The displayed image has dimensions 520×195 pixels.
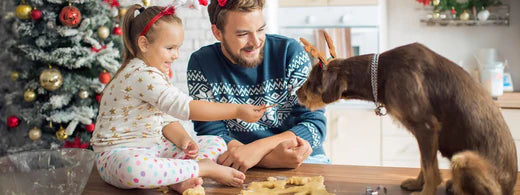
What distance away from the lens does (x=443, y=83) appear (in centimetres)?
94

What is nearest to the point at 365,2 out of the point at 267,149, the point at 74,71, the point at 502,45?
the point at 502,45

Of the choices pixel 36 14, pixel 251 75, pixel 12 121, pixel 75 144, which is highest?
pixel 36 14

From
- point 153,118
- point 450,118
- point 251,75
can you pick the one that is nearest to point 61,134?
point 251,75

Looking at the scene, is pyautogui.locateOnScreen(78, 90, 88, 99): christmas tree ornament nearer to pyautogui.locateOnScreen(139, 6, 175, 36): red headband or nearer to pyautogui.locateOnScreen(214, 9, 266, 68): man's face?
pyautogui.locateOnScreen(214, 9, 266, 68): man's face

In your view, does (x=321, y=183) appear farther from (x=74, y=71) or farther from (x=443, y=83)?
(x=74, y=71)

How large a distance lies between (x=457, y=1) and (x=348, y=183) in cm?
268

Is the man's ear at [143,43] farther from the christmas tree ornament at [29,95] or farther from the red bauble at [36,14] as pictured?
the christmas tree ornament at [29,95]

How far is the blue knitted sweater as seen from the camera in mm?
1709

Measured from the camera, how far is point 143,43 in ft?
4.67

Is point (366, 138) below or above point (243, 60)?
below

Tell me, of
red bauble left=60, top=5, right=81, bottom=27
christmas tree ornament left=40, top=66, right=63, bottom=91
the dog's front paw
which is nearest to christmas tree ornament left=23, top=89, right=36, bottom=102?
christmas tree ornament left=40, top=66, right=63, bottom=91

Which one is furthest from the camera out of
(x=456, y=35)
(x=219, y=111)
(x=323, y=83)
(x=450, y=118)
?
(x=456, y=35)

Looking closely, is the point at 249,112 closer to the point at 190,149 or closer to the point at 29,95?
the point at 190,149

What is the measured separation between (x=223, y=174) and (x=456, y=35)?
288cm
